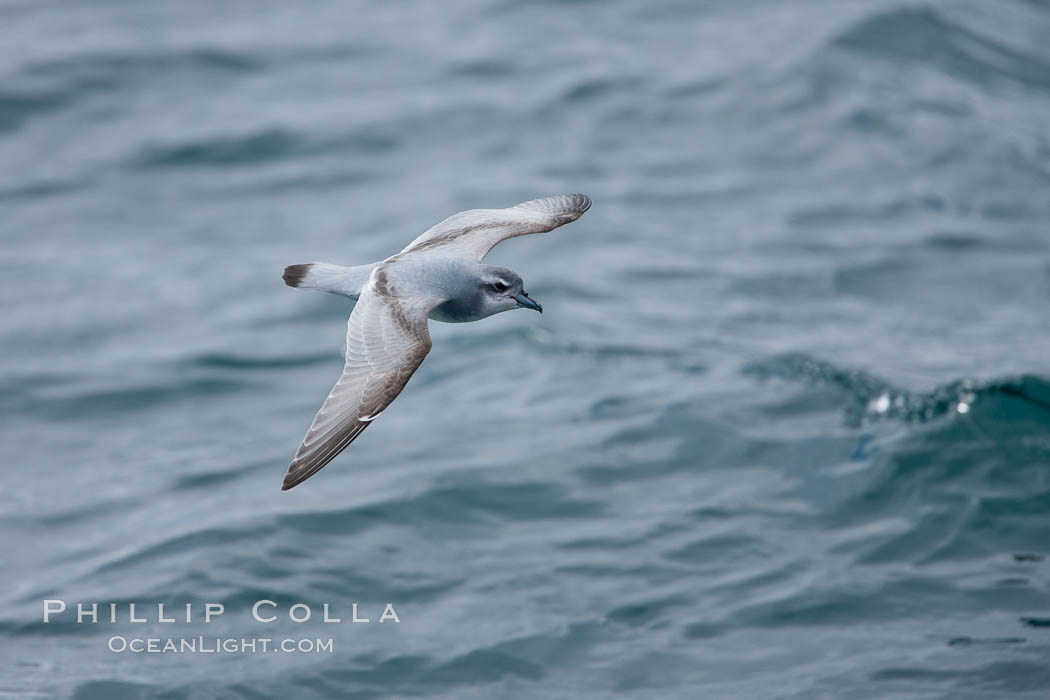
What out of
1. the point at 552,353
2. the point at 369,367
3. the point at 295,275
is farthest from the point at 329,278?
the point at 552,353

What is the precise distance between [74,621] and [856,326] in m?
7.88

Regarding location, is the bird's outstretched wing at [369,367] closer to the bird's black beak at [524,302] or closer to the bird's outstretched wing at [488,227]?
the bird's black beak at [524,302]

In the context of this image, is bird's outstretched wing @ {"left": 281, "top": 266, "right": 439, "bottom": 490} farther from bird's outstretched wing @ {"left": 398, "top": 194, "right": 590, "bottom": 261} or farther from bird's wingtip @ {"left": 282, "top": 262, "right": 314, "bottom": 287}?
bird's outstretched wing @ {"left": 398, "top": 194, "right": 590, "bottom": 261}

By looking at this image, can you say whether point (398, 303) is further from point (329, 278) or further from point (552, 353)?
point (552, 353)

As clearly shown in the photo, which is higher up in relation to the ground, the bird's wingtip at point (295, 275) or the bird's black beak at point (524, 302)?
the bird's wingtip at point (295, 275)

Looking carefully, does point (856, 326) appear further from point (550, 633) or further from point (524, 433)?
point (550, 633)

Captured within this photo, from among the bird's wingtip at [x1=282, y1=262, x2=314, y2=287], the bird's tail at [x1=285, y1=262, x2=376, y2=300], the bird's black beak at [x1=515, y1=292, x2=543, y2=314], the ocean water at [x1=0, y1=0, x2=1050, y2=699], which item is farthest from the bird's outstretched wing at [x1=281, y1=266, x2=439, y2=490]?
the ocean water at [x1=0, y1=0, x2=1050, y2=699]

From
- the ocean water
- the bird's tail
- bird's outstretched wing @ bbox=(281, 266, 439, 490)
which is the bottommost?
the ocean water

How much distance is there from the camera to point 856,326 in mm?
12828

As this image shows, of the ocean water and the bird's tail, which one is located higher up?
the bird's tail

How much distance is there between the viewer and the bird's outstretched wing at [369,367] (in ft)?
20.9

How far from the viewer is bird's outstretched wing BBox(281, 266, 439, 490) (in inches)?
250

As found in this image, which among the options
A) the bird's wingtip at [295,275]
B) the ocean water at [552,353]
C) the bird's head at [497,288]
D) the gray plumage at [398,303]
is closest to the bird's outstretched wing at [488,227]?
the gray plumage at [398,303]

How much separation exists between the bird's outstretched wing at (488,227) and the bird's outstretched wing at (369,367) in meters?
0.79
